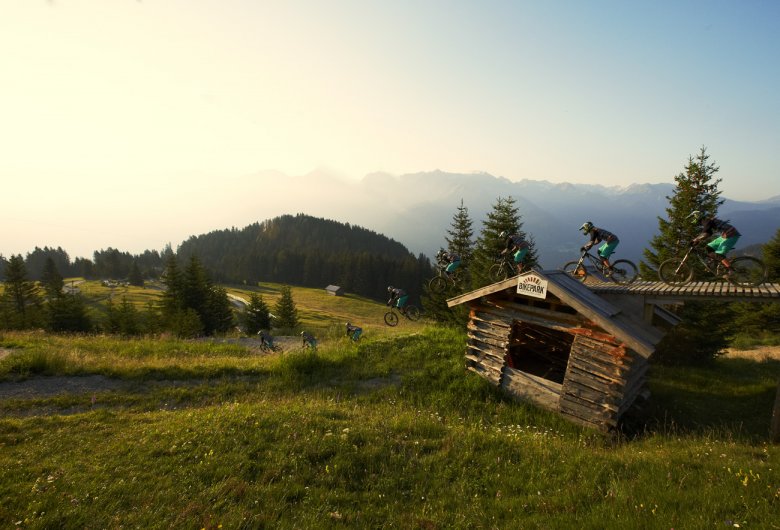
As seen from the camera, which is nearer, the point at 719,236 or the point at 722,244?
the point at 722,244

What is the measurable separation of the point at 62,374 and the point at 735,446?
20223 mm

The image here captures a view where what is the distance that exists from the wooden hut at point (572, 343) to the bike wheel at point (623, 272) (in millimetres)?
2495

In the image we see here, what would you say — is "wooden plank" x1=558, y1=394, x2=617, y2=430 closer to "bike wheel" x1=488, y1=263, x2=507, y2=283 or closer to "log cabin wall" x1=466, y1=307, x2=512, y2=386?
"log cabin wall" x1=466, y1=307, x2=512, y2=386

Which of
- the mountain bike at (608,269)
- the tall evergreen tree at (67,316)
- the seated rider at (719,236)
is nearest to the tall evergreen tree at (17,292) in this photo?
the tall evergreen tree at (67,316)

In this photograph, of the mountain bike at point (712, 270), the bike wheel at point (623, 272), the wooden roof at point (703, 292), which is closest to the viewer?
the wooden roof at point (703, 292)

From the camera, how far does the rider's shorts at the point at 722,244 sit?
1089 centimetres

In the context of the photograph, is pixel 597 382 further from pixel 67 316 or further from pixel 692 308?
pixel 67 316

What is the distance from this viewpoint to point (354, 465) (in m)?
6.67

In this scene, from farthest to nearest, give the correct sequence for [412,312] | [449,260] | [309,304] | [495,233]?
[309,304] → [495,233] → [412,312] → [449,260]

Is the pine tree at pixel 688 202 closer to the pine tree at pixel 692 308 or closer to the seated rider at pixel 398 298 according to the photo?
the pine tree at pixel 692 308

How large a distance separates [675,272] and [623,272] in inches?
113

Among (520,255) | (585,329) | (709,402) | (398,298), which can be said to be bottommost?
(709,402)

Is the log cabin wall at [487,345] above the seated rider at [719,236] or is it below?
below

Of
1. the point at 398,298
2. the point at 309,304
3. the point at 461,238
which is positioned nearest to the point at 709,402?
the point at 398,298
